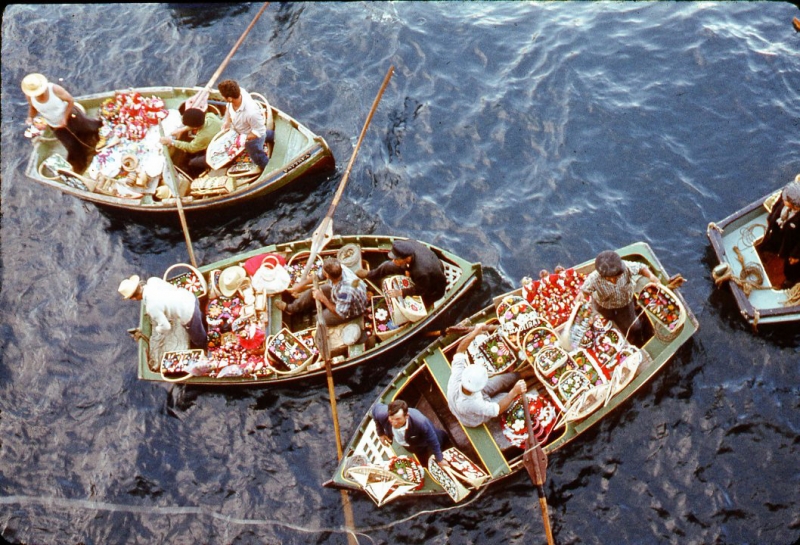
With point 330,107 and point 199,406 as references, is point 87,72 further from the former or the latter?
point 199,406

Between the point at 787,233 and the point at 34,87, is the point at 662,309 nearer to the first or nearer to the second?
the point at 787,233

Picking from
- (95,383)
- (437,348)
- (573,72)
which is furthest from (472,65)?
(95,383)

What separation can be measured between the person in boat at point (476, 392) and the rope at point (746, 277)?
197 inches

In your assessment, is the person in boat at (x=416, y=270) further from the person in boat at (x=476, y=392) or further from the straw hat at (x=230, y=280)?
the straw hat at (x=230, y=280)

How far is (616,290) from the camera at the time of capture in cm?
1045

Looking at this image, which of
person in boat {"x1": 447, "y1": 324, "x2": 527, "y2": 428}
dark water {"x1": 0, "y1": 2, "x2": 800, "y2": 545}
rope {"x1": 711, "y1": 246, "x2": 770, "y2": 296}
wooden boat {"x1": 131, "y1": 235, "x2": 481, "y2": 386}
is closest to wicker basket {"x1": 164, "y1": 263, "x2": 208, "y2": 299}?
wooden boat {"x1": 131, "y1": 235, "x2": 481, "y2": 386}

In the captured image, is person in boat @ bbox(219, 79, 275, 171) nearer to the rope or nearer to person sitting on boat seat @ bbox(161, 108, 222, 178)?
person sitting on boat seat @ bbox(161, 108, 222, 178)

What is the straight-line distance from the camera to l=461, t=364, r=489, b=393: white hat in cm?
936

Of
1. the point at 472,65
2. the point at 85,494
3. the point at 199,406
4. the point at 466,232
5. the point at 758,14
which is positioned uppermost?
the point at 758,14

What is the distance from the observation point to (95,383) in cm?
1382

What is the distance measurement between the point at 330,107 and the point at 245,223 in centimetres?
459

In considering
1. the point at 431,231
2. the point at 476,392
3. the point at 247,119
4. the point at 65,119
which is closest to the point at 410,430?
the point at 476,392

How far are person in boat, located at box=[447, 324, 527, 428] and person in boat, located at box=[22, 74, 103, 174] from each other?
37.8ft

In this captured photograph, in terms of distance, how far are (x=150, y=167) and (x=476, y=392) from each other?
10.5 meters
